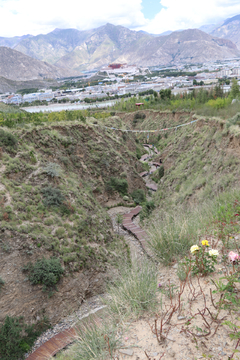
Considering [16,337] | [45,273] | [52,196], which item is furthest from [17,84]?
[16,337]

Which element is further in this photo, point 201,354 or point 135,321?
point 135,321

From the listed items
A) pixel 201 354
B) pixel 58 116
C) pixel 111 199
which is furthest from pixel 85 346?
pixel 58 116

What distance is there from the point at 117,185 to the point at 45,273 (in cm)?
1369

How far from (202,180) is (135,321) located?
13.4m

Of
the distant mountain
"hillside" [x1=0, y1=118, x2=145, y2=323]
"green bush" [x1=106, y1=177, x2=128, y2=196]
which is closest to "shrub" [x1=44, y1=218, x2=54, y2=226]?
"hillside" [x1=0, y1=118, x2=145, y2=323]

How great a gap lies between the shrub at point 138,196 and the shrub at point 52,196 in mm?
10776

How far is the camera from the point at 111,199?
883 inches

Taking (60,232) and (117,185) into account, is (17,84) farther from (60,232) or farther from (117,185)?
(60,232)

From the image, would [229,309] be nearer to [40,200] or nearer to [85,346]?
[85,346]

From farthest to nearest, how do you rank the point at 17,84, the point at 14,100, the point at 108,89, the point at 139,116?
1. the point at 17,84
2. the point at 108,89
3. the point at 14,100
4. the point at 139,116

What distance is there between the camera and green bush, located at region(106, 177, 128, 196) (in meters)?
22.6

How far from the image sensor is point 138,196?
24.1m

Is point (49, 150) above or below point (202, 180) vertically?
above

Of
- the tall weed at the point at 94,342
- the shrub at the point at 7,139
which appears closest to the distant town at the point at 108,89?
the shrub at the point at 7,139
